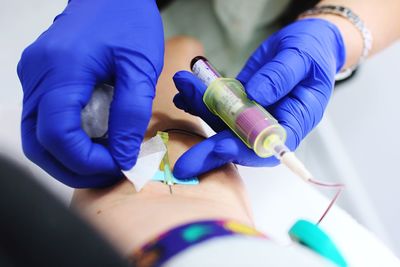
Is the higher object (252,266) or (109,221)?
(252,266)

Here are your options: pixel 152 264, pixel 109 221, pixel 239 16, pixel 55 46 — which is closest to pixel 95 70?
pixel 55 46

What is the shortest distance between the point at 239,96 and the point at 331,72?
0.26 metres

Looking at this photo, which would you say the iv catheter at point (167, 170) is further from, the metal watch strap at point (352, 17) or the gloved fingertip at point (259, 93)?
the metal watch strap at point (352, 17)

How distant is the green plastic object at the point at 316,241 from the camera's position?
0.63 metres

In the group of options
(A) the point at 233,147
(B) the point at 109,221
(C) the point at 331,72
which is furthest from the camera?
(C) the point at 331,72

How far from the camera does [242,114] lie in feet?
2.52

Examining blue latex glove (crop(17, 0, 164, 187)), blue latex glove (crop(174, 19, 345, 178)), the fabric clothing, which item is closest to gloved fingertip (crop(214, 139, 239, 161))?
blue latex glove (crop(174, 19, 345, 178))

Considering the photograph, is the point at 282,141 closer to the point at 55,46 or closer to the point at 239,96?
the point at 239,96

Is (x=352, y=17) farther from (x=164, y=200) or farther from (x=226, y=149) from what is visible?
(x=164, y=200)

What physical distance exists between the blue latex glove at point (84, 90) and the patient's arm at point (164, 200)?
0.04 m

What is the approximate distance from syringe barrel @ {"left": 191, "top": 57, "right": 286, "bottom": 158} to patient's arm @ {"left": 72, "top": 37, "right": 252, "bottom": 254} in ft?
0.30

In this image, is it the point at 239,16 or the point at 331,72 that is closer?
the point at 331,72

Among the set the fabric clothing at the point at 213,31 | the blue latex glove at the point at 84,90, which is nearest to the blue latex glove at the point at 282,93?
the blue latex glove at the point at 84,90

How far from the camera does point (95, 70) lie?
0.72 meters
